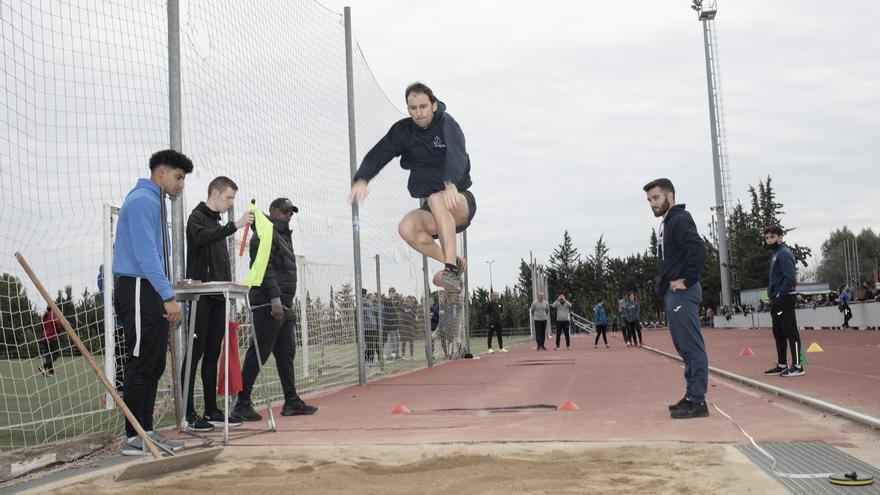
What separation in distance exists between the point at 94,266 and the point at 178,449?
214cm

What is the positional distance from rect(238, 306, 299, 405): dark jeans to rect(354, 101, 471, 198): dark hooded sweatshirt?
2.98 metres

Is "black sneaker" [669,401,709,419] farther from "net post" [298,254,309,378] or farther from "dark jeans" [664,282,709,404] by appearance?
"net post" [298,254,309,378]

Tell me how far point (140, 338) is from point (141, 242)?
2.13 feet

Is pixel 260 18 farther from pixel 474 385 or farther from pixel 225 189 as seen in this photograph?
pixel 474 385

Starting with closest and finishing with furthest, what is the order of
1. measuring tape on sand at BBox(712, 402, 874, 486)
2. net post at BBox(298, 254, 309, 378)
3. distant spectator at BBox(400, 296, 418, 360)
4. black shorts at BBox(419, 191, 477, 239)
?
measuring tape on sand at BBox(712, 402, 874, 486), black shorts at BBox(419, 191, 477, 239), net post at BBox(298, 254, 309, 378), distant spectator at BBox(400, 296, 418, 360)

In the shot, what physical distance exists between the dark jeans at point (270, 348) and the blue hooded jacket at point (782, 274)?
5752 mm

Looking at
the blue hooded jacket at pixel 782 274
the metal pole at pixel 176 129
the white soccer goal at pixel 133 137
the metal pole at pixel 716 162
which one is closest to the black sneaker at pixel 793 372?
the blue hooded jacket at pixel 782 274

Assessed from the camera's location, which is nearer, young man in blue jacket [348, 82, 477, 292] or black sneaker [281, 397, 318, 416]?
young man in blue jacket [348, 82, 477, 292]

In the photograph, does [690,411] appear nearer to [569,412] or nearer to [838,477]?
[569,412]

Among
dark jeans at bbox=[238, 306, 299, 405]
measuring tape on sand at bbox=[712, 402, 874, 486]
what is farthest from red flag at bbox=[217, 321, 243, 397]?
measuring tape on sand at bbox=[712, 402, 874, 486]

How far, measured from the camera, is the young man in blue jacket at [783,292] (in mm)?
9375

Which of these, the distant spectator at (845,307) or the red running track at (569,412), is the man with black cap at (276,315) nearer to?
the red running track at (569,412)

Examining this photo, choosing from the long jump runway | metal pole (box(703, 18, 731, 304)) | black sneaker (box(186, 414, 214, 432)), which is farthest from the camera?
metal pole (box(703, 18, 731, 304))

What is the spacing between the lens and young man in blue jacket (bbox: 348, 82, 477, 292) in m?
4.10
